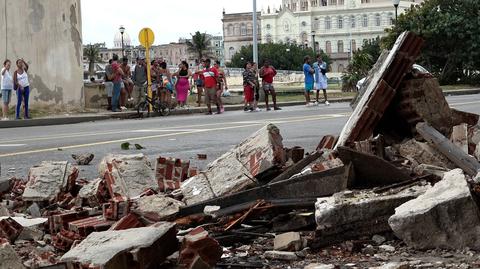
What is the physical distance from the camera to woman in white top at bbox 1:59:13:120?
20.2m

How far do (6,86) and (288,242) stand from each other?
17.7 metres

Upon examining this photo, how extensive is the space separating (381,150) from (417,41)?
1.32m

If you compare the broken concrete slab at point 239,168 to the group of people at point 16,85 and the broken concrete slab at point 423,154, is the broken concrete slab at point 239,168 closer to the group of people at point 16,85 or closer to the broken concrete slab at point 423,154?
the broken concrete slab at point 423,154

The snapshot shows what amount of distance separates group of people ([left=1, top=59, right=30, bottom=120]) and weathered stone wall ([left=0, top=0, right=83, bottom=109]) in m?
1.61

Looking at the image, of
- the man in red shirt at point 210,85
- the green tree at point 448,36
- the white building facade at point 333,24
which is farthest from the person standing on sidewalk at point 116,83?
the white building facade at point 333,24

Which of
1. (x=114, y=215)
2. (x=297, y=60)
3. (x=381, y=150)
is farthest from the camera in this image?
(x=297, y=60)

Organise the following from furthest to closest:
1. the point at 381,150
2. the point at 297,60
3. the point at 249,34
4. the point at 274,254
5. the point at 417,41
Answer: the point at 249,34
the point at 297,60
the point at 417,41
the point at 381,150
the point at 274,254

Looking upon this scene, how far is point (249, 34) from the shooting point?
162m

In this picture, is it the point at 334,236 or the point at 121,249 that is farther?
the point at 334,236

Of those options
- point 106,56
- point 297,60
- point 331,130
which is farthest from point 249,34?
point 331,130

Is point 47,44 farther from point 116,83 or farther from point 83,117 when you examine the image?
point 83,117

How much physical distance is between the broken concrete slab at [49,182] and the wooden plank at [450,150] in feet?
9.37

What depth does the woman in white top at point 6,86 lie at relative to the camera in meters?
20.2

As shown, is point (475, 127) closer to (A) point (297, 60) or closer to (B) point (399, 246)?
(B) point (399, 246)
